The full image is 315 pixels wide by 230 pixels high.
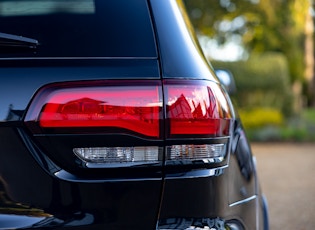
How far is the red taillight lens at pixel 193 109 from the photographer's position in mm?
1697

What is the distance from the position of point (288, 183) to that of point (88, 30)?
546 centimetres

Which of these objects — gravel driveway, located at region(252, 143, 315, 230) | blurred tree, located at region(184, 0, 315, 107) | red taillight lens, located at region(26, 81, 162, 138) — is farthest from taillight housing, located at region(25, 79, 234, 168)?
→ blurred tree, located at region(184, 0, 315, 107)

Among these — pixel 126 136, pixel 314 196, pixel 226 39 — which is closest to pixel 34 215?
pixel 126 136

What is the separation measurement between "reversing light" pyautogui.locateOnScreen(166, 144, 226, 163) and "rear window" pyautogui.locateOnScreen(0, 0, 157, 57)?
32cm

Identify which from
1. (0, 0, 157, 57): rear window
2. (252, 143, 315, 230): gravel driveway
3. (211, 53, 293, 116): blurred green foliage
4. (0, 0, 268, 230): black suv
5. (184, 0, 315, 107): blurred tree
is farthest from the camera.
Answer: (211, 53, 293, 116): blurred green foliage

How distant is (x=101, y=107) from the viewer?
167 cm

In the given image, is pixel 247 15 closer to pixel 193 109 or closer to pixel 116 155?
pixel 193 109

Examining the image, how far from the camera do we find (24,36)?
5.87ft

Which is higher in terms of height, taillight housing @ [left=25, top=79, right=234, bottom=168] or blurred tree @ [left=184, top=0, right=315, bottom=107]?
blurred tree @ [left=184, top=0, right=315, bottom=107]

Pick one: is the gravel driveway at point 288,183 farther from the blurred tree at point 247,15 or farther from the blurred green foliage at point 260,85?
the blurred tree at point 247,15

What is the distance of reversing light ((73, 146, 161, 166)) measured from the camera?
165cm

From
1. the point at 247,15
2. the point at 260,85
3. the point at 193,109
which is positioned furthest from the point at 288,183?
the point at 247,15

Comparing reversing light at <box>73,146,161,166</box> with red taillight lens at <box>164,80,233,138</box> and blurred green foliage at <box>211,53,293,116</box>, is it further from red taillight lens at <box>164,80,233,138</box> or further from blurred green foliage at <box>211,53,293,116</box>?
blurred green foliage at <box>211,53,293,116</box>

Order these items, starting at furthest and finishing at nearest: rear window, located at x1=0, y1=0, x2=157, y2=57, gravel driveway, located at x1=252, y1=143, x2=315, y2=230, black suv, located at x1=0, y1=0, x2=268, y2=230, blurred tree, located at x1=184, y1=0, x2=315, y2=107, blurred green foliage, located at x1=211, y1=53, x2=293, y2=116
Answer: blurred green foliage, located at x1=211, y1=53, x2=293, y2=116
blurred tree, located at x1=184, y1=0, x2=315, y2=107
gravel driveway, located at x1=252, y1=143, x2=315, y2=230
rear window, located at x1=0, y1=0, x2=157, y2=57
black suv, located at x1=0, y1=0, x2=268, y2=230
